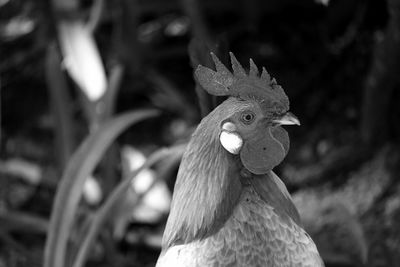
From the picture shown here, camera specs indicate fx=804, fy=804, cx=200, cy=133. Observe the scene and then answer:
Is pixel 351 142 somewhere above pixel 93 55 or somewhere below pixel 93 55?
below

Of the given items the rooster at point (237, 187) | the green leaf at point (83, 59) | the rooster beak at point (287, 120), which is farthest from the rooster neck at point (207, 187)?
the green leaf at point (83, 59)

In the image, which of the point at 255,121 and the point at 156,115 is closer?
the point at 255,121

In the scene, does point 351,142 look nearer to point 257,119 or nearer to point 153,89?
point 153,89

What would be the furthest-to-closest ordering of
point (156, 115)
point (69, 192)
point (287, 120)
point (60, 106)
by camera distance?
point (156, 115) → point (60, 106) → point (69, 192) → point (287, 120)

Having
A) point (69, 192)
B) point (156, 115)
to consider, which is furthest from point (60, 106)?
point (69, 192)

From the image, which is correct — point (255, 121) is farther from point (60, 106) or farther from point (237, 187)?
point (60, 106)

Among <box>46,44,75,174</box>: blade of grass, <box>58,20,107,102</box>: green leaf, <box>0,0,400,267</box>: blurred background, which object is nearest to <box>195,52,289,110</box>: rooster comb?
<box>0,0,400,267</box>: blurred background

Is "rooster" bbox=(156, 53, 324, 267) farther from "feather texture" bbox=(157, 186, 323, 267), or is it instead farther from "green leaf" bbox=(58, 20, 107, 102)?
"green leaf" bbox=(58, 20, 107, 102)

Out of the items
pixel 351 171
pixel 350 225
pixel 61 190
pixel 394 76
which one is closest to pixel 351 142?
pixel 351 171
